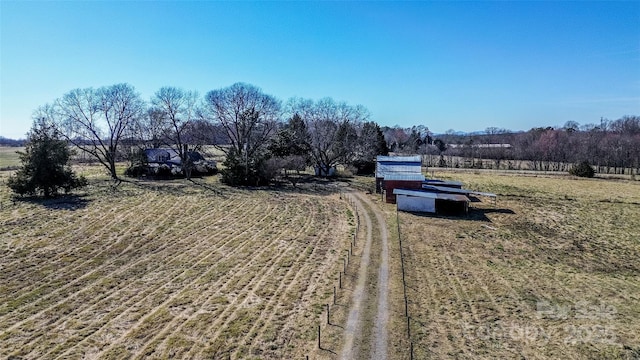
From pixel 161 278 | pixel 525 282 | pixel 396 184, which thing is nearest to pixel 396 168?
pixel 396 184

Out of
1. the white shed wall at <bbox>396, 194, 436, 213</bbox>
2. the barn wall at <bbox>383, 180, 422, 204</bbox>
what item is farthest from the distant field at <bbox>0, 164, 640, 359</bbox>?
the barn wall at <bbox>383, 180, 422, 204</bbox>

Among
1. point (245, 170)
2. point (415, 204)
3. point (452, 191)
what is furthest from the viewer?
point (245, 170)

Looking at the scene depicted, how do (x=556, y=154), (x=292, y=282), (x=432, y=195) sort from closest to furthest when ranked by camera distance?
(x=292, y=282) < (x=432, y=195) < (x=556, y=154)

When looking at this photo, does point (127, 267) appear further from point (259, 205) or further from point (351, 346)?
point (259, 205)

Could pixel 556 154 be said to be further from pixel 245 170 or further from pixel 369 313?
pixel 369 313

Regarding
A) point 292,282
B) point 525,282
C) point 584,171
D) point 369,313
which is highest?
point 584,171

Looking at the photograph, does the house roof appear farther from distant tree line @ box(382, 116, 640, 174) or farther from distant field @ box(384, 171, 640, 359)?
distant tree line @ box(382, 116, 640, 174)
